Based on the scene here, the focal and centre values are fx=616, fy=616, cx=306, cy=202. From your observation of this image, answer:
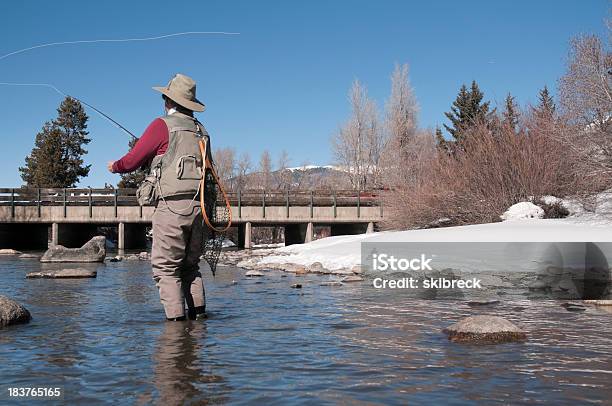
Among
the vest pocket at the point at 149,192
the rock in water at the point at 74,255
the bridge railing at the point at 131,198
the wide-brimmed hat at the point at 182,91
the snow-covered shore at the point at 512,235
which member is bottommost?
the rock in water at the point at 74,255

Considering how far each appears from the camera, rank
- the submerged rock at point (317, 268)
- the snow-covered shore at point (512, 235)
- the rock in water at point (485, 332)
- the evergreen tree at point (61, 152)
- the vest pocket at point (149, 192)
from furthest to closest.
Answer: the evergreen tree at point (61, 152) → the submerged rock at point (317, 268) → the snow-covered shore at point (512, 235) → the vest pocket at point (149, 192) → the rock in water at point (485, 332)

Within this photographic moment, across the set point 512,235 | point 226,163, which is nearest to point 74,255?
point 512,235

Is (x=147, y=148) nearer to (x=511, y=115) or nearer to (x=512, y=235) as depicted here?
(x=512, y=235)

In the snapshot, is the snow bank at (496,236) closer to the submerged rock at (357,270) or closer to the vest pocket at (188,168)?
the submerged rock at (357,270)

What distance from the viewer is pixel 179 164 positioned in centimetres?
566

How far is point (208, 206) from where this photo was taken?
592cm

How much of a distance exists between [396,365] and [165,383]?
1456mm

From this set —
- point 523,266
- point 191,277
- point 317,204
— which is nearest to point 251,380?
point 191,277

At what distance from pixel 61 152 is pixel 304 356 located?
51.5m

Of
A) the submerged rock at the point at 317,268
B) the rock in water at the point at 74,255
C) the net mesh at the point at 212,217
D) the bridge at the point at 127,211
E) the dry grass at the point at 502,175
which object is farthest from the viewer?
the bridge at the point at 127,211

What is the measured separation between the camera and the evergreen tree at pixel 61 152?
165 ft

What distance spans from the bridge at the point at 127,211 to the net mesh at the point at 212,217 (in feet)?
81.7

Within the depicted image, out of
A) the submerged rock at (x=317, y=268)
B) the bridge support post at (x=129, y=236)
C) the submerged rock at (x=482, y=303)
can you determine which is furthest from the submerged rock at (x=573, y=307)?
the bridge support post at (x=129, y=236)

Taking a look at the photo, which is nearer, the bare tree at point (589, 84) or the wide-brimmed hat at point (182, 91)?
the wide-brimmed hat at point (182, 91)
